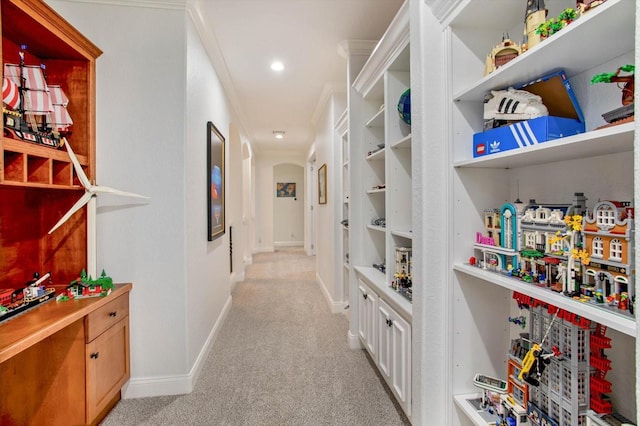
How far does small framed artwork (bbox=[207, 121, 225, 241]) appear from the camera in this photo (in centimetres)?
266

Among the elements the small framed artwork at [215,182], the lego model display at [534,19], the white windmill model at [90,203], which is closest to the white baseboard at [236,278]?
the small framed artwork at [215,182]

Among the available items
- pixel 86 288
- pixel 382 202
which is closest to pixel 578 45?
pixel 382 202

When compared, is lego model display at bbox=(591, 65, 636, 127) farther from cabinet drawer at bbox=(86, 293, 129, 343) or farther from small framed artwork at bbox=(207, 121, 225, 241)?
small framed artwork at bbox=(207, 121, 225, 241)

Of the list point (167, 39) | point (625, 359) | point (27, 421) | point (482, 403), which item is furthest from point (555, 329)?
point (167, 39)

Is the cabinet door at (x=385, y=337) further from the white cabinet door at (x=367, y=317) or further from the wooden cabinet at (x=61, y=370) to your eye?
the wooden cabinet at (x=61, y=370)

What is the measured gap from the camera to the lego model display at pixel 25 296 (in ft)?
4.74

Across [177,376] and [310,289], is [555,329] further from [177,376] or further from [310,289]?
[310,289]

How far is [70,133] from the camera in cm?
189

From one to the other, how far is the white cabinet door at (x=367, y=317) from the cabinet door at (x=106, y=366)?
1.61m

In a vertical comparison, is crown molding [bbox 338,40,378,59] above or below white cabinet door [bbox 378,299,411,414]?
above

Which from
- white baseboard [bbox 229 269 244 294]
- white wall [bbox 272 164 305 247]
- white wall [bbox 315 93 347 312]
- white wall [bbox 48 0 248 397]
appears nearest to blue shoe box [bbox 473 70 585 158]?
white wall [bbox 48 0 248 397]

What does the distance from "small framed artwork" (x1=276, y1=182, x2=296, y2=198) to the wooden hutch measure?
712cm

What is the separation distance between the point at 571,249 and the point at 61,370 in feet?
7.40

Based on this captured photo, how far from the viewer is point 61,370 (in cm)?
158
